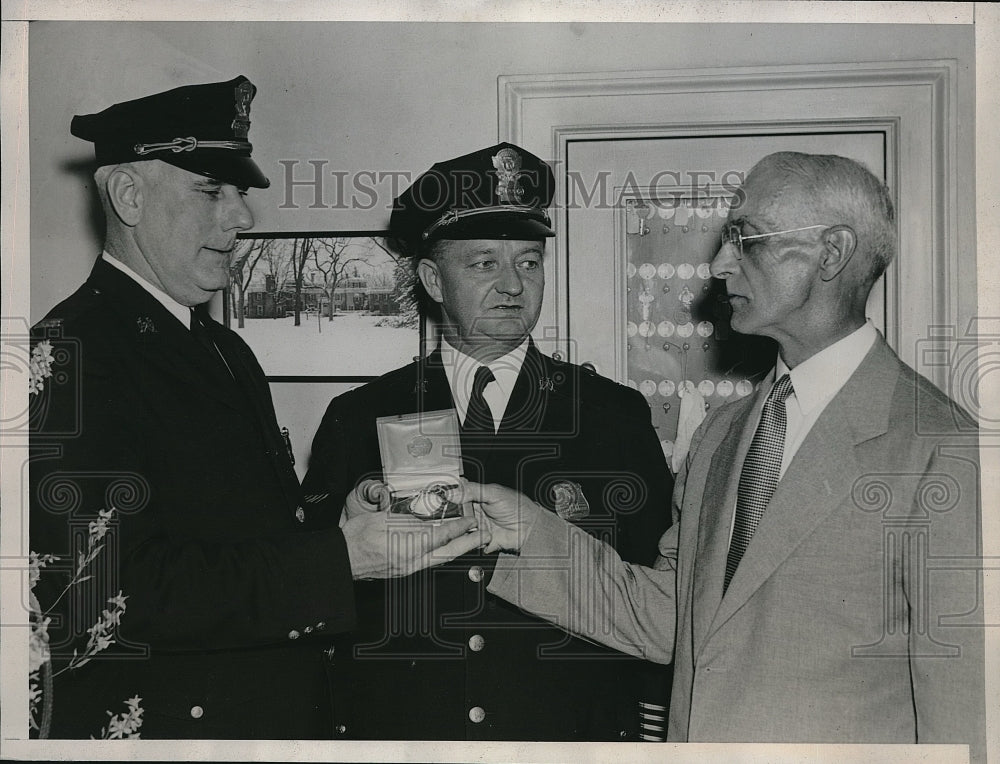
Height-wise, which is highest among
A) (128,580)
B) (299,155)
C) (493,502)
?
(299,155)

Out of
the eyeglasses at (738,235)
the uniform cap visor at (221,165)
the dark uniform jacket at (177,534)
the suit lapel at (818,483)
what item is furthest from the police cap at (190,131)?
the suit lapel at (818,483)

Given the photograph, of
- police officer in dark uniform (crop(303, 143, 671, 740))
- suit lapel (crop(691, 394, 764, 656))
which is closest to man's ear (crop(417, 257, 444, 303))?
police officer in dark uniform (crop(303, 143, 671, 740))

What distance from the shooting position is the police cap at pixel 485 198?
60.7 inches

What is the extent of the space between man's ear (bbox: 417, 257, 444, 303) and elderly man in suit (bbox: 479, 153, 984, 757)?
0.48 m

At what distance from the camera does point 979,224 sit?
1530 millimetres

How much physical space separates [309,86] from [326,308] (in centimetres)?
40

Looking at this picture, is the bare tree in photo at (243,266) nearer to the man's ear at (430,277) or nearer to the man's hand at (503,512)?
the man's ear at (430,277)

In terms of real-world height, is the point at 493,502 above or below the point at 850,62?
below

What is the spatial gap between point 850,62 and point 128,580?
152 centimetres

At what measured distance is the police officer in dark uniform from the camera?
5.03 ft

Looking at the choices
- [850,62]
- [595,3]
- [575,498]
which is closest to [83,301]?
[575,498]

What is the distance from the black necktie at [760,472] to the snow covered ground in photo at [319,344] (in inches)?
24.6

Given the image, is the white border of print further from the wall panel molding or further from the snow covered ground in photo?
the snow covered ground in photo

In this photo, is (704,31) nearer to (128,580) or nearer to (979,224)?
(979,224)
